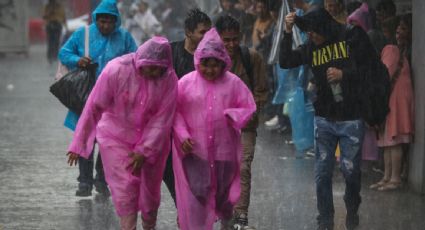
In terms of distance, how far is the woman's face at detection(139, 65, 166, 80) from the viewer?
6980mm

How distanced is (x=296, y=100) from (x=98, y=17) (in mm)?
3165

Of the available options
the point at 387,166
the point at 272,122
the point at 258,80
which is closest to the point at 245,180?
the point at 258,80

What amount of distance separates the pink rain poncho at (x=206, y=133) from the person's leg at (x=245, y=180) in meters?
0.83

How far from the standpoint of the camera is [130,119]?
7.09 meters

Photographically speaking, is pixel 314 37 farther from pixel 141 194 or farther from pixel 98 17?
pixel 98 17

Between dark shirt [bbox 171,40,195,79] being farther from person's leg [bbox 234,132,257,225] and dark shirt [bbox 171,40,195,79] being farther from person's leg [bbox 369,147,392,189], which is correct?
person's leg [bbox 369,147,392,189]

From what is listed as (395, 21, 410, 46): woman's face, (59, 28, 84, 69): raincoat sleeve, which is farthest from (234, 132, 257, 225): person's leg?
(395, 21, 410, 46): woman's face

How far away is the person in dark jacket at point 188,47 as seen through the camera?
7742 millimetres

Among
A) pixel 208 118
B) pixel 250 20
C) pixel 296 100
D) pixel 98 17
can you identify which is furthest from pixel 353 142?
pixel 250 20

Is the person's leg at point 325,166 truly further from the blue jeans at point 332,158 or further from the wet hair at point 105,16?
the wet hair at point 105,16

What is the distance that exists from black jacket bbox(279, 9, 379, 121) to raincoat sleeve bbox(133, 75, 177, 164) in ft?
4.27

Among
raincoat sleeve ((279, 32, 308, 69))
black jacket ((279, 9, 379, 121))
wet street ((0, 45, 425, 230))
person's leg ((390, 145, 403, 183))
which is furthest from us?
person's leg ((390, 145, 403, 183))

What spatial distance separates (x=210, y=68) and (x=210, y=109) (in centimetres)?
27

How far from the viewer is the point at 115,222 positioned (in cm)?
844
